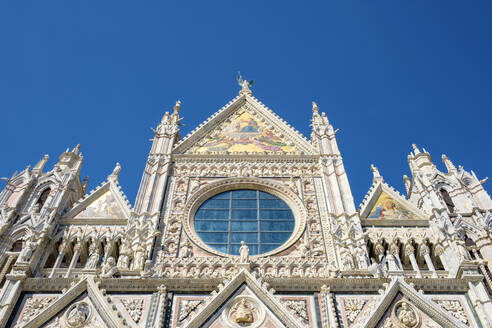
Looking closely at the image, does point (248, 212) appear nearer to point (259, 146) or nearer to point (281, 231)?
point (281, 231)

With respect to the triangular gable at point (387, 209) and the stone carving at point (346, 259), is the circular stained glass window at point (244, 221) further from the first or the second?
the triangular gable at point (387, 209)

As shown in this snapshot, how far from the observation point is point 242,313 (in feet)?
36.3

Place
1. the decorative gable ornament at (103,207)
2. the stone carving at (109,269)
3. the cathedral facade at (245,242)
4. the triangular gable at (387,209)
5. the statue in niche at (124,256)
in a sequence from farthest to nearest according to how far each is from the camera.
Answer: the decorative gable ornament at (103,207), the triangular gable at (387,209), the statue in niche at (124,256), the stone carving at (109,269), the cathedral facade at (245,242)

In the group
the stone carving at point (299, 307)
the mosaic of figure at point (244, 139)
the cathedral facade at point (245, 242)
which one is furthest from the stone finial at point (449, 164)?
the stone carving at point (299, 307)

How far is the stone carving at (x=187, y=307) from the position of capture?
36.3 feet

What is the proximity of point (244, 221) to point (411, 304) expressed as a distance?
5159mm

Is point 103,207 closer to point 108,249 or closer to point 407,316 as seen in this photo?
point 108,249

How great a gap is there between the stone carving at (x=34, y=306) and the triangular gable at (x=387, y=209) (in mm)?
8314

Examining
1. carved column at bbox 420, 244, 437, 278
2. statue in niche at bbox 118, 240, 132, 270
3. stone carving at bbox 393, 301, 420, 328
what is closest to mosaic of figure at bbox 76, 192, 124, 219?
statue in niche at bbox 118, 240, 132, 270

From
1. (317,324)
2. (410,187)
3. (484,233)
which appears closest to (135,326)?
(317,324)

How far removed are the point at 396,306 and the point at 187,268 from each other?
5.02m

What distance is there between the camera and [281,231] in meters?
14.2

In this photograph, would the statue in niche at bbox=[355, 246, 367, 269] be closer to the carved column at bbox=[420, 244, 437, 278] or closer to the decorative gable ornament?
the carved column at bbox=[420, 244, 437, 278]

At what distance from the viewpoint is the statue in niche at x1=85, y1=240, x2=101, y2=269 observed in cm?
1239
